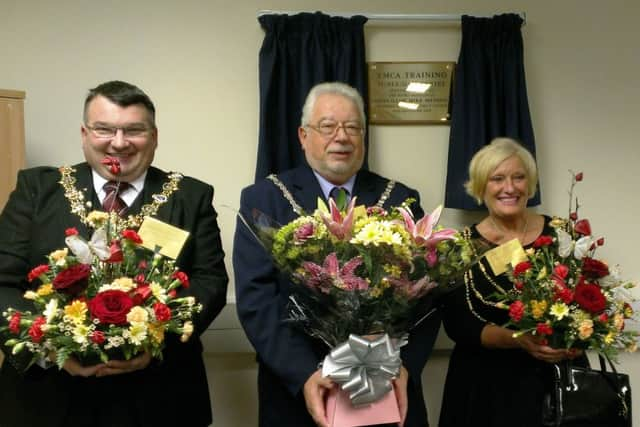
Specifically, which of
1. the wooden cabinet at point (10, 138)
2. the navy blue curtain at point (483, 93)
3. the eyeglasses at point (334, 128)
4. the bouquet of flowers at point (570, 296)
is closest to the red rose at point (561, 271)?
the bouquet of flowers at point (570, 296)

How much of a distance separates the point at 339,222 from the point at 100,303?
0.56m

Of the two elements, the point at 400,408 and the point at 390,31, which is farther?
the point at 390,31

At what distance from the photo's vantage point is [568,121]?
2.70 meters

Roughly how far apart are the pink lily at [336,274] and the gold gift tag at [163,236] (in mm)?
504

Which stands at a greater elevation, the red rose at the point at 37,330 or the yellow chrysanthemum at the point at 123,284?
the yellow chrysanthemum at the point at 123,284

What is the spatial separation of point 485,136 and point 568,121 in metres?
0.50

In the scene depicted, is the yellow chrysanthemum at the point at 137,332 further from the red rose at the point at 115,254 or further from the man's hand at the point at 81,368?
the man's hand at the point at 81,368

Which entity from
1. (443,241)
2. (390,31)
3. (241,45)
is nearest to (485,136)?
(390,31)

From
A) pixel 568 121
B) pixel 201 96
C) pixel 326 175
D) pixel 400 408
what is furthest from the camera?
pixel 568 121

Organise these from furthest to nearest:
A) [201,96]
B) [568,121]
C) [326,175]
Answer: [568,121] → [201,96] → [326,175]

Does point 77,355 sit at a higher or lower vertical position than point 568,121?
→ lower

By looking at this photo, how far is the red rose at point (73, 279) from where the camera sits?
1.21 m

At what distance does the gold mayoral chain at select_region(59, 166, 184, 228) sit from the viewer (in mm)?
1606

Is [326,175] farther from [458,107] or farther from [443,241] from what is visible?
[458,107]
